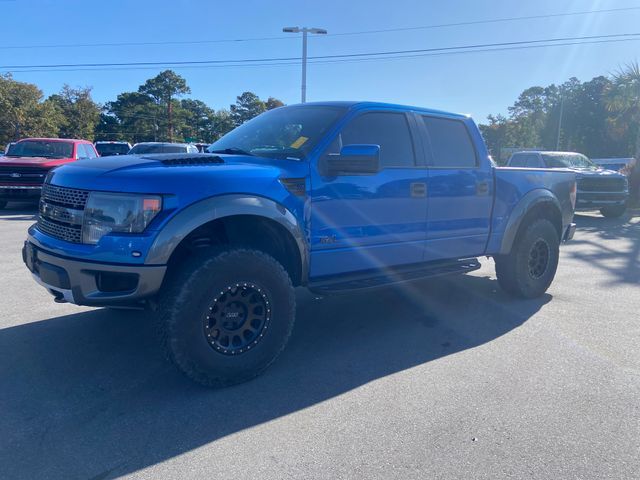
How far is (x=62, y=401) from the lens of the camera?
3.14m

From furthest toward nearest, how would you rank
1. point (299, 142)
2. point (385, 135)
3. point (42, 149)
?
point (42, 149) → point (385, 135) → point (299, 142)

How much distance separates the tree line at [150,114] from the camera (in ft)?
153

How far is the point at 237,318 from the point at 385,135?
2151 millimetres

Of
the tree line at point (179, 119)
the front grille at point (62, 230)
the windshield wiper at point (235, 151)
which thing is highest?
the tree line at point (179, 119)

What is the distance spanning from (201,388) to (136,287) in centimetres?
85

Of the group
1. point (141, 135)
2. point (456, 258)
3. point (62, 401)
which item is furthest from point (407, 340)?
point (141, 135)

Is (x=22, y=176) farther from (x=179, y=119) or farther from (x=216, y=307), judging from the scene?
(x=179, y=119)

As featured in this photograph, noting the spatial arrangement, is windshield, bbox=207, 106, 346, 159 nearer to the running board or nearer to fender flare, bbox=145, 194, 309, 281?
fender flare, bbox=145, 194, 309, 281

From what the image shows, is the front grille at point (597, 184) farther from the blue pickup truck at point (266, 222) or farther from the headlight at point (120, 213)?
the headlight at point (120, 213)

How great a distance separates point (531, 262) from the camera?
571 centimetres

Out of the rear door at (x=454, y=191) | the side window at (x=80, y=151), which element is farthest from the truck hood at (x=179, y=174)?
the side window at (x=80, y=151)

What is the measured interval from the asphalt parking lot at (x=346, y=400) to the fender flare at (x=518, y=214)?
732 millimetres

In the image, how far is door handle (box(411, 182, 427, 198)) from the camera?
4.45 metres

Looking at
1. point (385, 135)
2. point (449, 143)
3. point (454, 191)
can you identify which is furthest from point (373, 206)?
point (449, 143)
